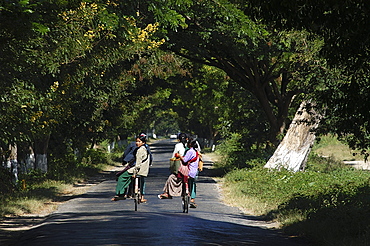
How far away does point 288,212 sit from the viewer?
16.4 meters

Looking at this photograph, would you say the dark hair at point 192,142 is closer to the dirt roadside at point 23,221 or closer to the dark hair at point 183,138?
the dark hair at point 183,138

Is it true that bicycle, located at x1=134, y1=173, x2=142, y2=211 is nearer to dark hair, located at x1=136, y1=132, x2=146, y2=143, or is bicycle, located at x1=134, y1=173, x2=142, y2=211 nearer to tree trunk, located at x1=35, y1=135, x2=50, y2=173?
dark hair, located at x1=136, y1=132, x2=146, y2=143

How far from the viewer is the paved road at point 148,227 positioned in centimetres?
1115

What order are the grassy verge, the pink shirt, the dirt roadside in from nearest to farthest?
the dirt roadside < the pink shirt < the grassy verge

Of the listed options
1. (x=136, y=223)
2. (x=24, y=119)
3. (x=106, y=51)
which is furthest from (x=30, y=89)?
(x=136, y=223)

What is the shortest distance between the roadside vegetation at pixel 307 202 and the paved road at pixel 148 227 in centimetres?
62

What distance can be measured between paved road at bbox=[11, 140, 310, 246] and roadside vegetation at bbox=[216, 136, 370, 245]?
622 mm

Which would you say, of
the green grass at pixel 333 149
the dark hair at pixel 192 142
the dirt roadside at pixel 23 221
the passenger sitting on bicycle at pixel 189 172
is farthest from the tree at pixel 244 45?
the green grass at pixel 333 149

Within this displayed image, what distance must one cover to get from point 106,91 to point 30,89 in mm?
13301

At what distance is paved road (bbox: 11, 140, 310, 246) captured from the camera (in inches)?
439

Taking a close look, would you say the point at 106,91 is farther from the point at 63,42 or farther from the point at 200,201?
the point at 63,42

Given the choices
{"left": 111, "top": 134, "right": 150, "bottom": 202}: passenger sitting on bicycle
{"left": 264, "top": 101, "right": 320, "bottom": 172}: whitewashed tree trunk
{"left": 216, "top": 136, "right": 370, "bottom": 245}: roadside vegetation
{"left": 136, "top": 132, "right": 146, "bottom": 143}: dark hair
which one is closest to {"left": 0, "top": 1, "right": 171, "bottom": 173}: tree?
{"left": 136, "top": 132, "right": 146, "bottom": 143}: dark hair

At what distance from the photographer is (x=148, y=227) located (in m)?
12.8

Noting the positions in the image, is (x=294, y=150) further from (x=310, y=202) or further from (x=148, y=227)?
(x=148, y=227)
